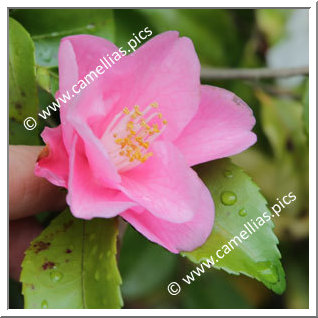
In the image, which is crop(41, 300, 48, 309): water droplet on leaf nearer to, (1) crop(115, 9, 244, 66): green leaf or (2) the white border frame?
(2) the white border frame

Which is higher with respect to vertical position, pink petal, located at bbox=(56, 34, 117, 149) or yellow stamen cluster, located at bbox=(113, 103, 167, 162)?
pink petal, located at bbox=(56, 34, 117, 149)

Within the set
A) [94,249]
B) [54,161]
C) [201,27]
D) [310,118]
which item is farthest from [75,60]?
[201,27]

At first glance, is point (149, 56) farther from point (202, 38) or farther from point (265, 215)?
point (202, 38)

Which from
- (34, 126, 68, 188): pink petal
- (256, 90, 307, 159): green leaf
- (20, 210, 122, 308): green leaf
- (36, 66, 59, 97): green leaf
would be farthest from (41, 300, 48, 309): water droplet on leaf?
(256, 90, 307, 159): green leaf

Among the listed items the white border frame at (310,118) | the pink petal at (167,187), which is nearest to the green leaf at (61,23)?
the white border frame at (310,118)

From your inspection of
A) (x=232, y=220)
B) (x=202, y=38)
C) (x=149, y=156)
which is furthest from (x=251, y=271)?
(x=202, y=38)

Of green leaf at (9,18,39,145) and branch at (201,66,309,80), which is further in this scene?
branch at (201,66,309,80)
